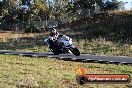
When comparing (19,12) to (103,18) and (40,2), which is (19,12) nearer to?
(40,2)

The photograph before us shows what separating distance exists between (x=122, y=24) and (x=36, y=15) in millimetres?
30461

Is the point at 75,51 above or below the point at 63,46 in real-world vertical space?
below

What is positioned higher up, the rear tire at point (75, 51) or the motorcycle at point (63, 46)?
the motorcycle at point (63, 46)

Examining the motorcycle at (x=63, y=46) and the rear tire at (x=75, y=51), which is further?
the rear tire at (x=75, y=51)

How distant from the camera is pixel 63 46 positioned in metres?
25.2

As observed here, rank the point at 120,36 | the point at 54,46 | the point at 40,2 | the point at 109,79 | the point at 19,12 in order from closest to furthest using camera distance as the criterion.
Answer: the point at 109,79, the point at 54,46, the point at 120,36, the point at 40,2, the point at 19,12

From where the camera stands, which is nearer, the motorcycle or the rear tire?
the motorcycle

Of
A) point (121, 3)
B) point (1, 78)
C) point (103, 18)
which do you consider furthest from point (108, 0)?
point (1, 78)

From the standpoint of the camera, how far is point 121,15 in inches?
2298

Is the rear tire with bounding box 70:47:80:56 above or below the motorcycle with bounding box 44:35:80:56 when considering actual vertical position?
below

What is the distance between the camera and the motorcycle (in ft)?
81.3

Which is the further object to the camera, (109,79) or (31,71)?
(31,71)

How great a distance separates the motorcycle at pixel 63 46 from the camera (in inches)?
975

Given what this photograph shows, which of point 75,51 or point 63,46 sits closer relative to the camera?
point 63,46
